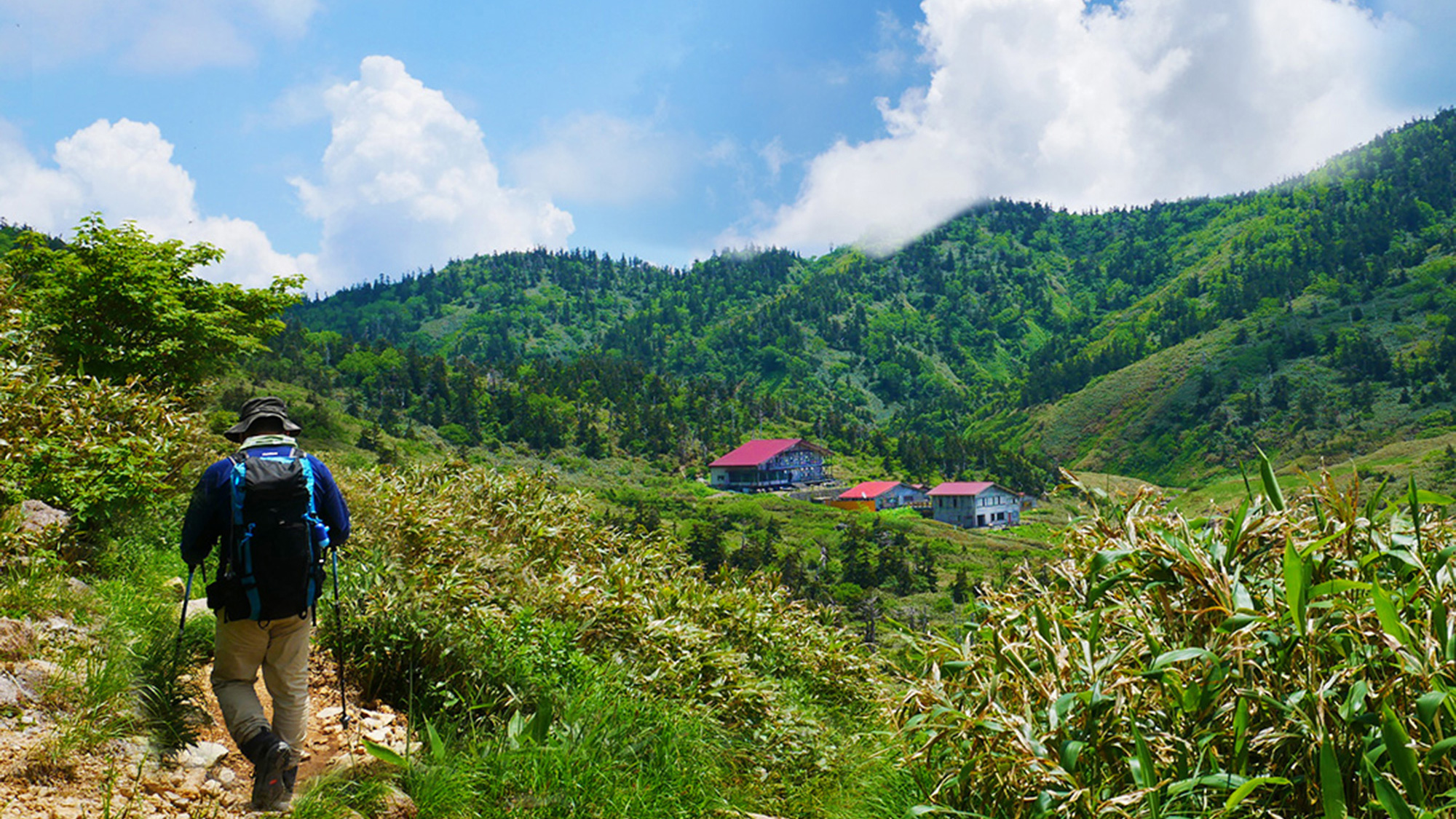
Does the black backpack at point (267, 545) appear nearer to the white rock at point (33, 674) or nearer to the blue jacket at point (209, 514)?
the blue jacket at point (209, 514)

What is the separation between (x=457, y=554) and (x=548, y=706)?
2847mm

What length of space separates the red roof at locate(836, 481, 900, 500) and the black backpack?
91174 millimetres

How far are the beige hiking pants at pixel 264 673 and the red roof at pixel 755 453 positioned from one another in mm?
98211

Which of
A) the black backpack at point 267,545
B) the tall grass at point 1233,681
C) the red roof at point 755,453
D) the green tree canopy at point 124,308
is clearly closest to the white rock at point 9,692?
the black backpack at point 267,545

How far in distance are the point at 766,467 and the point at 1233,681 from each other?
3961 inches

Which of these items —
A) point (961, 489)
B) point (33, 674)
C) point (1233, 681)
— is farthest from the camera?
point (961, 489)

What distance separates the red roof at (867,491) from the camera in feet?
307

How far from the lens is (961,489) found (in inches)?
3723

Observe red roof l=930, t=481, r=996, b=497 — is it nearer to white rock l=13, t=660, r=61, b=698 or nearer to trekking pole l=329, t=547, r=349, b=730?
trekking pole l=329, t=547, r=349, b=730

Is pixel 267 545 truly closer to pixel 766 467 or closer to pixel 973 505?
pixel 973 505

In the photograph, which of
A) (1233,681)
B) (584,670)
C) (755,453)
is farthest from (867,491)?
(1233,681)

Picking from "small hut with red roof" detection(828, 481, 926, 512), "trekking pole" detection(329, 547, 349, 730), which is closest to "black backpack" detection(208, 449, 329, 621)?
"trekking pole" detection(329, 547, 349, 730)

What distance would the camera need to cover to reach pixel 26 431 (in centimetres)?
654

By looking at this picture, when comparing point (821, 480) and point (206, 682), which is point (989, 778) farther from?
point (821, 480)
